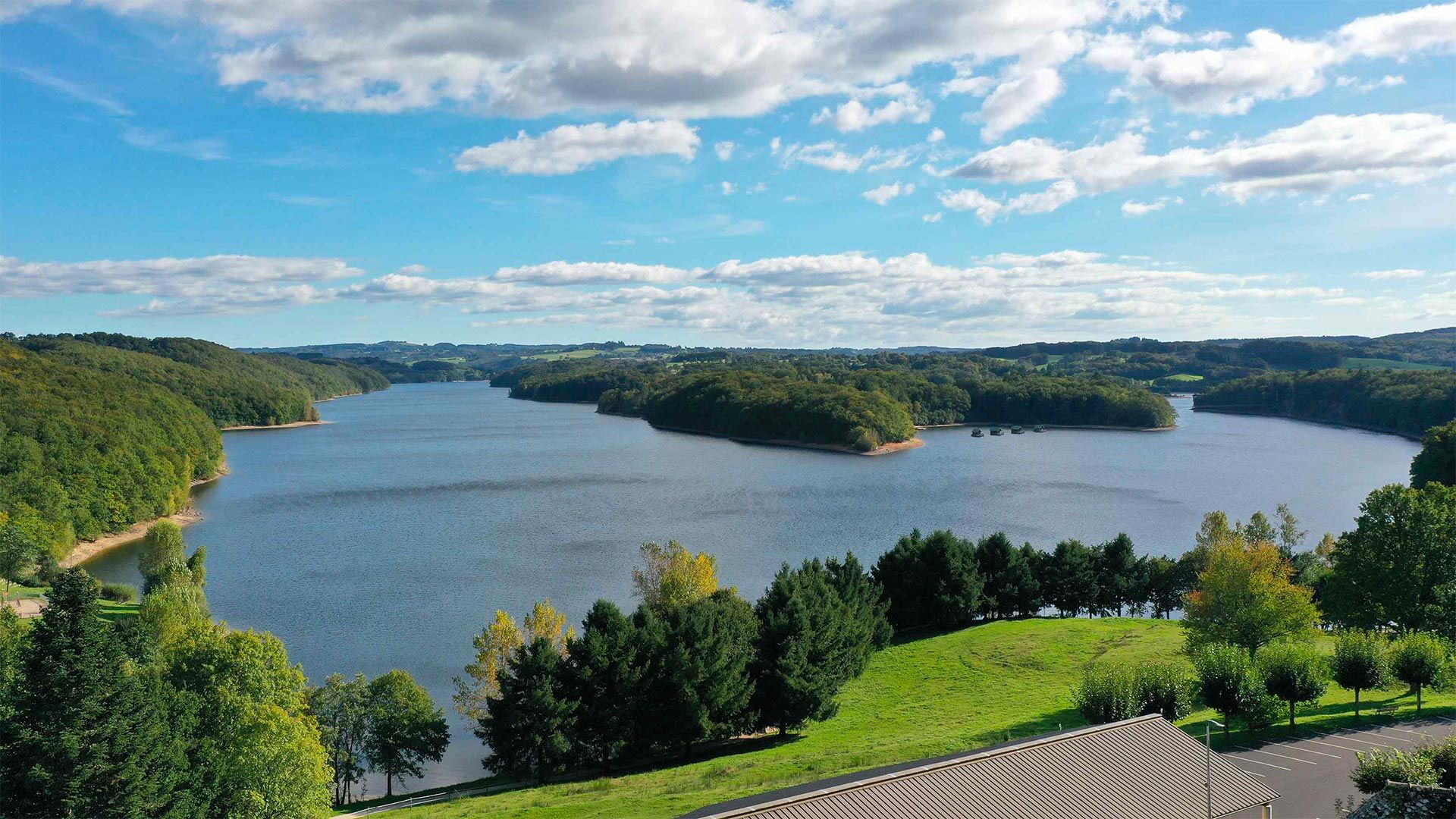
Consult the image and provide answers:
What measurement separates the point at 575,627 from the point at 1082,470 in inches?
2950

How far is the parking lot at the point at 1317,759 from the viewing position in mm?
19844

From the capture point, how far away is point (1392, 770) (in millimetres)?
16609

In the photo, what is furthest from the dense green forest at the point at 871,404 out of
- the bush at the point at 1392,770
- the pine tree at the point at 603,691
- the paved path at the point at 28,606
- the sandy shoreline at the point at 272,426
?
the bush at the point at 1392,770

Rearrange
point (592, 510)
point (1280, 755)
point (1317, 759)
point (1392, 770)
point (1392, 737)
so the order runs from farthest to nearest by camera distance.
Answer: point (592, 510) < point (1392, 737) < point (1280, 755) < point (1317, 759) < point (1392, 770)

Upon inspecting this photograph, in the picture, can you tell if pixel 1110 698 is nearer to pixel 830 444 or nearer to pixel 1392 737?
pixel 1392 737

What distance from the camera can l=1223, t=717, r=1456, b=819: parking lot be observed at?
781 inches

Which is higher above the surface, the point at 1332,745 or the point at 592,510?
the point at 1332,745

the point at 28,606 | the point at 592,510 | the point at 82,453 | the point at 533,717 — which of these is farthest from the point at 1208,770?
the point at 82,453

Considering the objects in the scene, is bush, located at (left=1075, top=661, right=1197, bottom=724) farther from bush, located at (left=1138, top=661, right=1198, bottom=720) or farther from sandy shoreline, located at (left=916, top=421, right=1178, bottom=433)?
sandy shoreline, located at (left=916, top=421, right=1178, bottom=433)

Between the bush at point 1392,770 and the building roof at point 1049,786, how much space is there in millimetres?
1672

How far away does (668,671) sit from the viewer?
3033cm

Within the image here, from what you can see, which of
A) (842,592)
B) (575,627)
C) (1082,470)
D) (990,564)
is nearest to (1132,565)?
(990,564)

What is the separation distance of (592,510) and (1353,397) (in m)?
143

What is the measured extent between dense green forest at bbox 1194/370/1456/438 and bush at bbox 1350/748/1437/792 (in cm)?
13418
